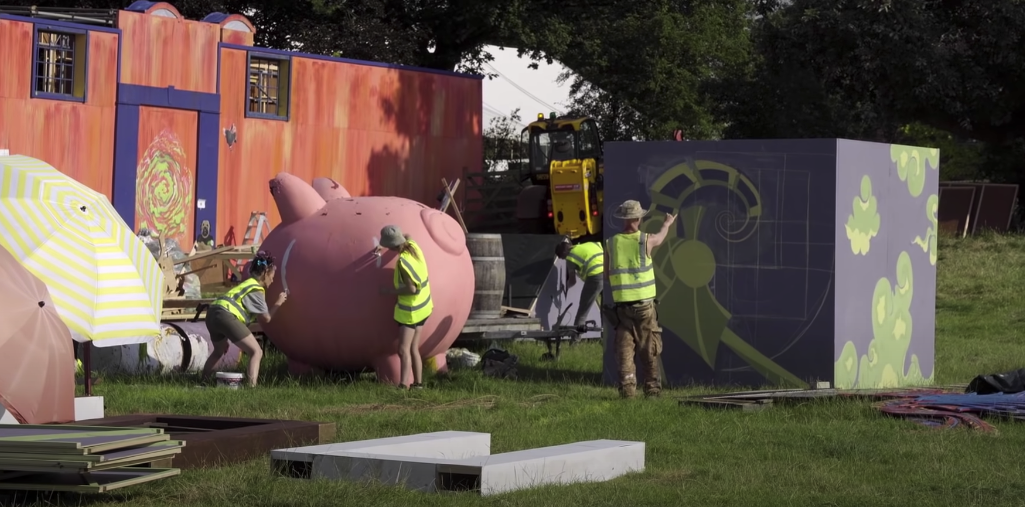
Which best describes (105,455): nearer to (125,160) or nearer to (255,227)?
(125,160)

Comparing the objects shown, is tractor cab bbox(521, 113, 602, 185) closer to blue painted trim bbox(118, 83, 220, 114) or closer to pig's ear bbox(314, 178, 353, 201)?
blue painted trim bbox(118, 83, 220, 114)

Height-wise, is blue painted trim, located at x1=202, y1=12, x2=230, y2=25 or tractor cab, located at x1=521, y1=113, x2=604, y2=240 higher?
blue painted trim, located at x1=202, y1=12, x2=230, y2=25

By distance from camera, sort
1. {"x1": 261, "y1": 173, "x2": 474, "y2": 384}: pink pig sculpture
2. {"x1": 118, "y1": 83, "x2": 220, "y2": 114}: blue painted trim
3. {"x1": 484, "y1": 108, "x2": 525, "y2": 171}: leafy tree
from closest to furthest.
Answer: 1. {"x1": 261, "y1": 173, "x2": 474, "y2": 384}: pink pig sculpture
2. {"x1": 118, "y1": 83, "x2": 220, "y2": 114}: blue painted trim
3. {"x1": 484, "y1": 108, "x2": 525, "y2": 171}: leafy tree

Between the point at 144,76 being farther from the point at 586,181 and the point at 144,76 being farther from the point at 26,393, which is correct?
the point at 26,393

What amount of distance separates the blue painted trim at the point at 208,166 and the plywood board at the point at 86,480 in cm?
2025


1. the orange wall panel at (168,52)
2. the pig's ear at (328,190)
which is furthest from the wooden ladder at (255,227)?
the pig's ear at (328,190)

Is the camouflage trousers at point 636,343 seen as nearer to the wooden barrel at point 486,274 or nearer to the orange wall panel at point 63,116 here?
the wooden barrel at point 486,274

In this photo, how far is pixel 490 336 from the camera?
16828 millimetres

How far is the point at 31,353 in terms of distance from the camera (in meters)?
8.70

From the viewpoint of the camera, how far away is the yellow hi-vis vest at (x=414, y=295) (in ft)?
45.4

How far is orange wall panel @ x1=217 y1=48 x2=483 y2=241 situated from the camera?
95.0 feet

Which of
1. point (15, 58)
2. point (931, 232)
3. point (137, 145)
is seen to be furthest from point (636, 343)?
point (137, 145)

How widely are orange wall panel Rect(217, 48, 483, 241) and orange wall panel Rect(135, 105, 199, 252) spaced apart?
84 centimetres

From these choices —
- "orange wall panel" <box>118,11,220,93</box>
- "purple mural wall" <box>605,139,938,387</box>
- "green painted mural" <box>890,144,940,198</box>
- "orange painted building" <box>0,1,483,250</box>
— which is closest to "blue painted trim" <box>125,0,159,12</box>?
"orange painted building" <box>0,1,483,250</box>
